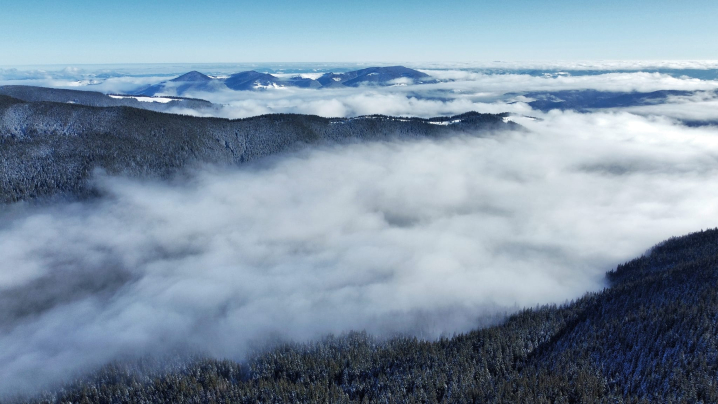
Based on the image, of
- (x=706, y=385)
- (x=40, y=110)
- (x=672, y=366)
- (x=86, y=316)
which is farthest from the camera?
(x=40, y=110)

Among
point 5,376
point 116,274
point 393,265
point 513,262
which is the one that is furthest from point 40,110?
point 513,262

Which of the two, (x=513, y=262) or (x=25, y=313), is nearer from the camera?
(x=25, y=313)

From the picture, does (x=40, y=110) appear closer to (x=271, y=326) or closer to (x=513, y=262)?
(x=271, y=326)

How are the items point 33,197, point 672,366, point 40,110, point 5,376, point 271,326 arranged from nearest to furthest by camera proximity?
point 672,366
point 5,376
point 271,326
point 33,197
point 40,110

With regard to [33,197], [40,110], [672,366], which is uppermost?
[40,110]

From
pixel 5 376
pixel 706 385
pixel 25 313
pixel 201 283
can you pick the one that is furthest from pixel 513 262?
pixel 25 313

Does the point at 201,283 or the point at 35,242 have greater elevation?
the point at 35,242
